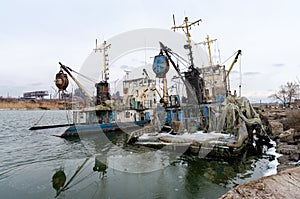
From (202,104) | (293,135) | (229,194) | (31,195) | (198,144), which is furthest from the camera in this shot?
(202,104)

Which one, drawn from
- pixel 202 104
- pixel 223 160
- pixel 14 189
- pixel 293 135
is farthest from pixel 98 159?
pixel 293 135

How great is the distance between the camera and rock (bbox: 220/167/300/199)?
6.35 ft

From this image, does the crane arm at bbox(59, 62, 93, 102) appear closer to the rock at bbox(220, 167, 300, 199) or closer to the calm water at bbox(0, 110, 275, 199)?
the calm water at bbox(0, 110, 275, 199)

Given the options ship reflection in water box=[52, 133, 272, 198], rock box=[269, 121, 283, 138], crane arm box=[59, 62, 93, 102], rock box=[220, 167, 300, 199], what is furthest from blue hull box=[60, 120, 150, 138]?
rock box=[220, 167, 300, 199]

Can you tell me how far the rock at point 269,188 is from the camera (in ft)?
6.35

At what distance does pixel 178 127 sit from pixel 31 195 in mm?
10076

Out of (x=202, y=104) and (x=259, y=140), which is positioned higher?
(x=202, y=104)

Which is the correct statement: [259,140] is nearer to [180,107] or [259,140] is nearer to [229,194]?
[180,107]

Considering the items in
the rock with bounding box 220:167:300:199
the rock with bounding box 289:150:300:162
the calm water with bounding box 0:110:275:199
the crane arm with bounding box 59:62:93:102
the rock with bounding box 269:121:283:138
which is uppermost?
the crane arm with bounding box 59:62:93:102

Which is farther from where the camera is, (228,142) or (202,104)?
(202,104)

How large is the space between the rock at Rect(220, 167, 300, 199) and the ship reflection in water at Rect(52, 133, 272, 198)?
4629 millimetres

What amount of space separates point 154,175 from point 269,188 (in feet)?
22.1

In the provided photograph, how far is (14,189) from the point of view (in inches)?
283

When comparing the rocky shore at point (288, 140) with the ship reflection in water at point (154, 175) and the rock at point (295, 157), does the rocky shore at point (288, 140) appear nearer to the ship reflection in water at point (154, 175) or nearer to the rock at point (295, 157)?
the rock at point (295, 157)
